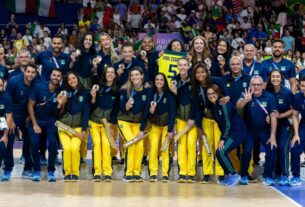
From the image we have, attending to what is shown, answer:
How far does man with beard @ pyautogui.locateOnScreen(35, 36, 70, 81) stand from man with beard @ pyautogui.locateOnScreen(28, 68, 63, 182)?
0.60m

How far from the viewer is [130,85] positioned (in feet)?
39.9

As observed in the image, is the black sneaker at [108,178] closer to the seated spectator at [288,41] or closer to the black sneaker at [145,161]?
the black sneaker at [145,161]

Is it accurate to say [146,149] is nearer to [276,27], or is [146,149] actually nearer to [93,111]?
[93,111]

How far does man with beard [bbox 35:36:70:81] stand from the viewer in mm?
12805

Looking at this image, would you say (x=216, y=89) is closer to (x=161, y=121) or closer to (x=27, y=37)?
(x=161, y=121)

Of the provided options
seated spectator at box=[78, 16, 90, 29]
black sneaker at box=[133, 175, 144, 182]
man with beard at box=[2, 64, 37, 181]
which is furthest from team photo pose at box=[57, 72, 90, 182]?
seated spectator at box=[78, 16, 90, 29]

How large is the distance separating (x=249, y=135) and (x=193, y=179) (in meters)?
1.14

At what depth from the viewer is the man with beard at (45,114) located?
12078mm

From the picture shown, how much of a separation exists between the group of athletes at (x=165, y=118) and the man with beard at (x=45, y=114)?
0.02m

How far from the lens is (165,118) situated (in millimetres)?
12234

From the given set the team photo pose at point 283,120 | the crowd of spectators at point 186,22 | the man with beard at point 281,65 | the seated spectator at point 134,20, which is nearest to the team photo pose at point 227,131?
the team photo pose at point 283,120

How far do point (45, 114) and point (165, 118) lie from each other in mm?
1916

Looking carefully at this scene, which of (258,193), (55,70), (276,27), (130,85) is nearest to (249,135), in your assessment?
(258,193)

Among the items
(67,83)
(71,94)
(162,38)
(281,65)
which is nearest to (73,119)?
(71,94)
